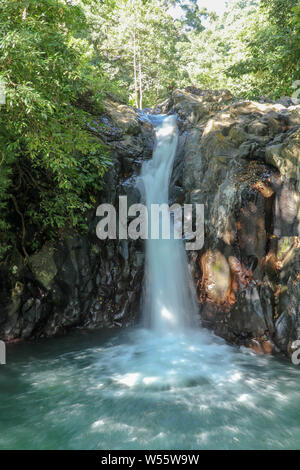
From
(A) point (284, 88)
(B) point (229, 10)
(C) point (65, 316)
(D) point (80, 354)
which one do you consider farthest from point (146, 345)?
(B) point (229, 10)

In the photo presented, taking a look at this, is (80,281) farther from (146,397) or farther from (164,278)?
(146,397)

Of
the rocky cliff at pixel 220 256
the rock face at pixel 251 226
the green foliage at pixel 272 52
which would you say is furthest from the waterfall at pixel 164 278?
the green foliage at pixel 272 52

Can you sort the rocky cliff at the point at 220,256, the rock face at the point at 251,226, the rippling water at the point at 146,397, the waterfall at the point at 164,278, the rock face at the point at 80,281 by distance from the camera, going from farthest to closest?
1. the waterfall at the point at 164,278
2. the rock face at the point at 80,281
3. the rocky cliff at the point at 220,256
4. the rock face at the point at 251,226
5. the rippling water at the point at 146,397

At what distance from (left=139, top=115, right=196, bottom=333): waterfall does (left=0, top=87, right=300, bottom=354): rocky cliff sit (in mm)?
269

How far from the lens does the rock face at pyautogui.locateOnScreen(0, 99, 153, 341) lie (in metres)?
6.61

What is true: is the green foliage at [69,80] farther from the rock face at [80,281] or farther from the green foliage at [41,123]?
the rock face at [80,281]

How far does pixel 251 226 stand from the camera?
6270 mm

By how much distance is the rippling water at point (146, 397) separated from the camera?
351 centimetres

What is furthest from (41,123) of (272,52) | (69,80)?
(272,52)

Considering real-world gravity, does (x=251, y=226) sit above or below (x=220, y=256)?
above

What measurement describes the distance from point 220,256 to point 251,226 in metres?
0.94

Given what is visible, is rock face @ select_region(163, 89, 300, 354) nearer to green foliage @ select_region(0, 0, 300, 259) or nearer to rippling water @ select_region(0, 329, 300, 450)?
rippling water @ select_region(0, 329, 300, 450)

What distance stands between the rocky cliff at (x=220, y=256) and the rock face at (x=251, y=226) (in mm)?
20

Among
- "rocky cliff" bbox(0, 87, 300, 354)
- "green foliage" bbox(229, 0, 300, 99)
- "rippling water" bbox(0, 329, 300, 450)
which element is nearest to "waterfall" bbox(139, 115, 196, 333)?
"rocky cliff" bbox(0, 87, 300, 354)
